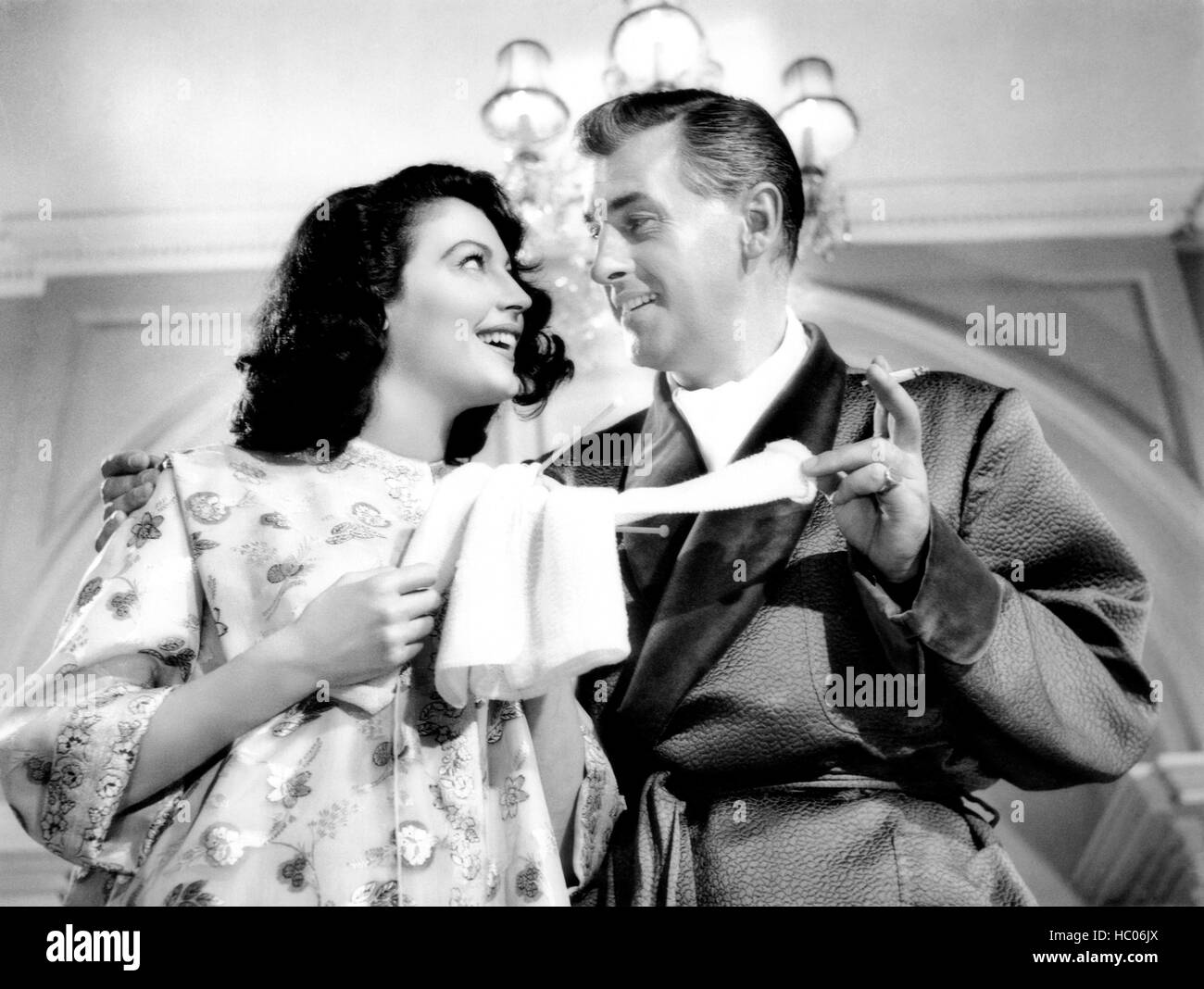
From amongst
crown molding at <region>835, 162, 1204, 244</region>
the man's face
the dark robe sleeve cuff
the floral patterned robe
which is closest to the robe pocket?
the dark robe sleeve cuff

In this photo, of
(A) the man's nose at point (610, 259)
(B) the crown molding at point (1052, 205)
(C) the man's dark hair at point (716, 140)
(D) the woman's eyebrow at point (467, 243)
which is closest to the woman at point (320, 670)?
(D) the woman's eyebrow at point (467, 243)

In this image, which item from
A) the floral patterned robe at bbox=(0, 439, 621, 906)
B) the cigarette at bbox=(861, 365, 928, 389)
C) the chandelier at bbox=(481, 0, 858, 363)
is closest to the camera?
the floral patterned robe at bbox=(0, 439, 621, 906)

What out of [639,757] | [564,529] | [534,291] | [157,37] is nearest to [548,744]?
[639,757]

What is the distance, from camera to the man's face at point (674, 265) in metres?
1.90

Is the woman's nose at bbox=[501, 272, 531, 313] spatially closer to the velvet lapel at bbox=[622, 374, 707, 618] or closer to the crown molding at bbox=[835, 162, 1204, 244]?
the velvet lapel at bbox=[622, 374, 707, 618]

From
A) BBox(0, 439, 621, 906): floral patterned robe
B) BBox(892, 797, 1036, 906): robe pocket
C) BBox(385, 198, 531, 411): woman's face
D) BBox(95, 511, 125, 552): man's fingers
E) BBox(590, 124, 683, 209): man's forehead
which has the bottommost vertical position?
BBox(892, 797, 1036, 906): robe pocket

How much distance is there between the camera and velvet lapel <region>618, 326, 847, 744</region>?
5.76ft

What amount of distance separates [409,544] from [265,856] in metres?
0.38

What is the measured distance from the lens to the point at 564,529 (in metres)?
1.70

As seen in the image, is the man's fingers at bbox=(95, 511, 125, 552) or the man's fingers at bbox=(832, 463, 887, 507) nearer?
the man's fingers at bbox=(832, 463, 887, 507)

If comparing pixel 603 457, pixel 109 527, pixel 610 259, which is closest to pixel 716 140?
pixel 610 259

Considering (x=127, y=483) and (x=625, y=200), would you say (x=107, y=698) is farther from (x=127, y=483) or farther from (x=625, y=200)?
(x=625, y=200)
